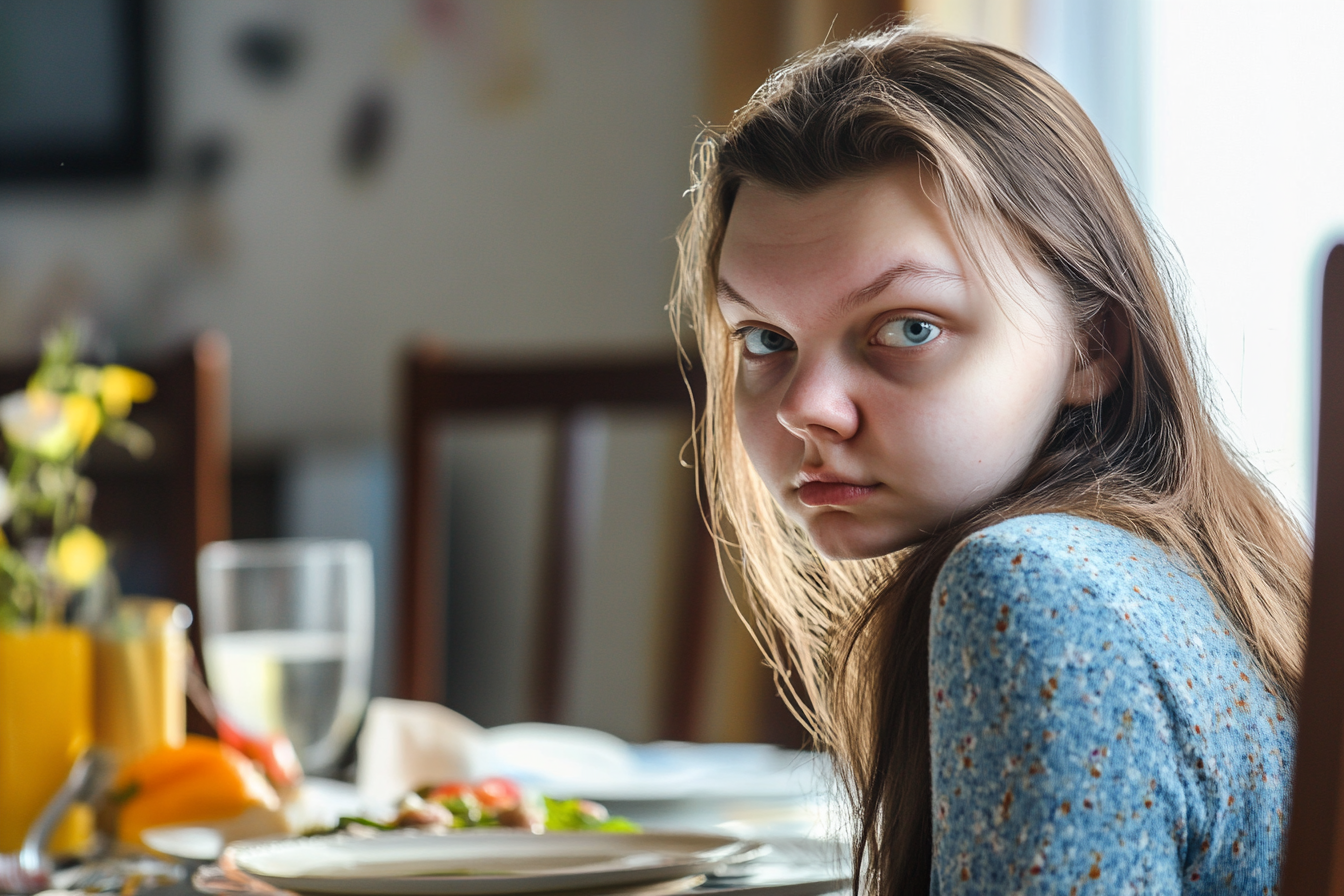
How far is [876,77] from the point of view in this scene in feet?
1.66

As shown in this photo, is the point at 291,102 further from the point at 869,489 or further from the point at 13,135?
the point at 869,489

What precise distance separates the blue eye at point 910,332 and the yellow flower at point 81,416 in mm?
626

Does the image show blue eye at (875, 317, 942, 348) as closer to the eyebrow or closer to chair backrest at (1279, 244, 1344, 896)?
the eyebrow

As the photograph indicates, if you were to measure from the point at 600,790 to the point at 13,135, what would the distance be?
251 centimetres

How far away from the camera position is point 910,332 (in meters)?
0.44

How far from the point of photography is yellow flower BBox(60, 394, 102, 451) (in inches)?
33.2

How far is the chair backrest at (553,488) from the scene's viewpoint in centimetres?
138

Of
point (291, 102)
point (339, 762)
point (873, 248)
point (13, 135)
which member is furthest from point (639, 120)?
point (873, 248)

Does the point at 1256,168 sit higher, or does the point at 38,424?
the point at 1256,168

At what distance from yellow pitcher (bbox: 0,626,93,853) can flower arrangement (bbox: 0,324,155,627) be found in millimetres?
32

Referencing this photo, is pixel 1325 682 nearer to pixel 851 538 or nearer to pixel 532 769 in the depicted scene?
pixel 851 538

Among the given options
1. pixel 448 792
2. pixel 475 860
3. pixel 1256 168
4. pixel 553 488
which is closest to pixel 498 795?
pixel 448 792

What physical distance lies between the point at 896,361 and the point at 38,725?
573mm

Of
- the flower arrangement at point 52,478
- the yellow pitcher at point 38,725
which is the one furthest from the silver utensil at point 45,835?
the flower arrangement at point 52,478
